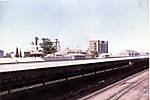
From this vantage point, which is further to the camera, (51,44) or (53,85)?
(51,44)

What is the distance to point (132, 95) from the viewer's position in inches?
837

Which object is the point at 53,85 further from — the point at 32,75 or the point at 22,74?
the point at 22,74

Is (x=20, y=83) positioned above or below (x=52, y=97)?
above

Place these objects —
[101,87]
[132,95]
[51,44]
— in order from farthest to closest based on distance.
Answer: [51,44] → [101,87] → [132,95]

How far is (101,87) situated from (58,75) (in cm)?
594

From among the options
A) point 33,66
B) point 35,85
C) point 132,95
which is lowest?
point 132,95

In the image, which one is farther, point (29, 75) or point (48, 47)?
point (48, 47)

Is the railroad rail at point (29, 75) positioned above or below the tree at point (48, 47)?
below

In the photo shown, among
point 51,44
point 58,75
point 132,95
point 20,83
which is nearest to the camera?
point 20,83

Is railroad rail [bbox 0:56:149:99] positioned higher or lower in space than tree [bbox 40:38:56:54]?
lower

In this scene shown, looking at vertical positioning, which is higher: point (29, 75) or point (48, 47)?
point (48, 47)

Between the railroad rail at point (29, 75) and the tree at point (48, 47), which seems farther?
the tree at point (48, 47)

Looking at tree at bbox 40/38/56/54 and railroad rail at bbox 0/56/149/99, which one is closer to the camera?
railroad rail at bbox 0/56/149/99

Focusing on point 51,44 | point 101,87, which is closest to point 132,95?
point 101,87
